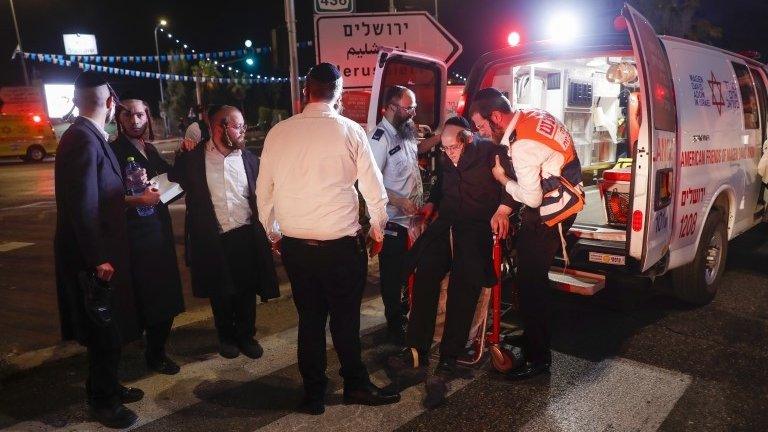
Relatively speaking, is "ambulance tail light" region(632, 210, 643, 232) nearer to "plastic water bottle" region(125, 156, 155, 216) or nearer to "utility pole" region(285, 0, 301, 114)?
"plastic water bottle" region(125, 156, 155, 216)

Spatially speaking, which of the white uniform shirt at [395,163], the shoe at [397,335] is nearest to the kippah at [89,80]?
the white uniform shirt at [395,163]

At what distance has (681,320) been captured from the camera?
444 centimetres

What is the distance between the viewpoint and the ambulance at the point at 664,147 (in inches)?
143

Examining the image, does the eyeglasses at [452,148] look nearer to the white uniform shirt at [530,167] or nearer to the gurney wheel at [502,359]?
the white uniform shirt at [530,167]

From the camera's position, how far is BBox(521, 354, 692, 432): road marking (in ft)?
9.75

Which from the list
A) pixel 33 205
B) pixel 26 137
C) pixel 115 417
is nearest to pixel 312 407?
pixel 115 417

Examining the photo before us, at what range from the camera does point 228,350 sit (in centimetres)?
396

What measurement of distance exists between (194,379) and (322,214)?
1612 millimetres

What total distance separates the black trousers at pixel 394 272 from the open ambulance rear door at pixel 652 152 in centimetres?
160

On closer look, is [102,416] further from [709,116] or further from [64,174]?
[709,116]

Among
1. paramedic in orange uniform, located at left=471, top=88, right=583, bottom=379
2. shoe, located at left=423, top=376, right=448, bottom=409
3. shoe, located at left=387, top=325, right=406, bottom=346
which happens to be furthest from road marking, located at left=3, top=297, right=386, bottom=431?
paramedic in orange uniform, located at left=471, top=88, right=583, bottom=379

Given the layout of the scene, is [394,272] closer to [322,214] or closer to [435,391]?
[435,391]

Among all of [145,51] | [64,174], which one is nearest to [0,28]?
[145,51]

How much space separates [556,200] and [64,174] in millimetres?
2789
